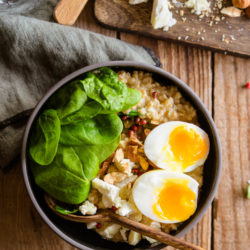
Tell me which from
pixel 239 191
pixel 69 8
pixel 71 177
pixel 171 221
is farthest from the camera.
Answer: pixel 239 191

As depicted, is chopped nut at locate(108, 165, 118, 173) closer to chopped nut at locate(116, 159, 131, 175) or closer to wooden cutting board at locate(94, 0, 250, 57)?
chopped nut at locate(116, 159, 131, 175)

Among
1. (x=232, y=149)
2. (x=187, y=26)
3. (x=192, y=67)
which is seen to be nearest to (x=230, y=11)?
(x=187, y=26)

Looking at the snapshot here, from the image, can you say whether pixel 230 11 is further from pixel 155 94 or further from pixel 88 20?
pixel 88 20

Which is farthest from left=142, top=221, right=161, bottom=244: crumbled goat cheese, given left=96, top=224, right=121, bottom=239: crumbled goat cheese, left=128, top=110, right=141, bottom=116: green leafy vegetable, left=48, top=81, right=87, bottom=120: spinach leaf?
left=48, top=81, right=87, bottom=120: spinach leaf

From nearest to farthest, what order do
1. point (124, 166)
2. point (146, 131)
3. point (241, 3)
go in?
1. point (124, 166)
2. point (146, 131)
3. point (241, 3)

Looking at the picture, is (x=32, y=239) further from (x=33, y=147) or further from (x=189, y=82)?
(x=189, y=82)

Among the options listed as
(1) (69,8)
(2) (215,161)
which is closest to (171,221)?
(2) (215,161)

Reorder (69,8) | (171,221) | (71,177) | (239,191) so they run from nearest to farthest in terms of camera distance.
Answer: (71,177)
(171,221)
(69,8)
(239,191)
